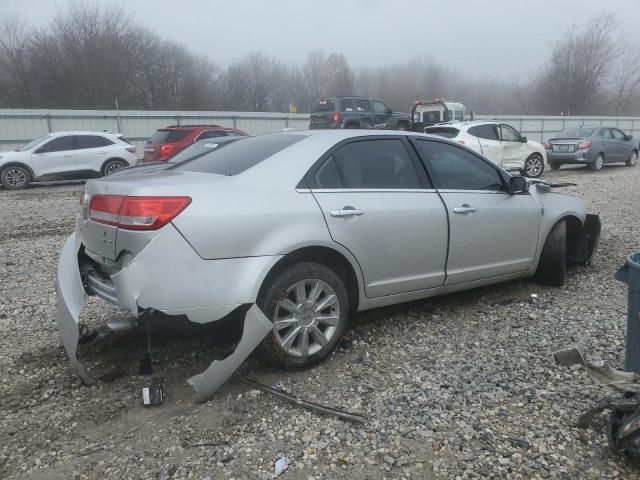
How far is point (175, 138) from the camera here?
15.5m

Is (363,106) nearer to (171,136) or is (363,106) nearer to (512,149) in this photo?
(512,149)

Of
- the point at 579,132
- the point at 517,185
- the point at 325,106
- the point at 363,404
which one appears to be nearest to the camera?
the point at 363,404

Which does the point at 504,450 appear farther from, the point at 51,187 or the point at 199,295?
the point at 51,187

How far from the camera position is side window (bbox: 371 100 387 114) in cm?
2172

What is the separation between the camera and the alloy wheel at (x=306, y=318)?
3.28 metres

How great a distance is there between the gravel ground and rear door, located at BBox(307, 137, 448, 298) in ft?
1.72

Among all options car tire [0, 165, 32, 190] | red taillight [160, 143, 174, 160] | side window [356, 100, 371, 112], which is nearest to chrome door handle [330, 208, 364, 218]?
red taillight [160, 143, 174, 160]

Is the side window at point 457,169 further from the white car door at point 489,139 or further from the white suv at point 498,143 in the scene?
the white car door at point 489,139

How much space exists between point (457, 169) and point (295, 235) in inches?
71.4

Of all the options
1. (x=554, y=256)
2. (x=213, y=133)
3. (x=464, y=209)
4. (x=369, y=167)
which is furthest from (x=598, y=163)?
(x=369, y=167)

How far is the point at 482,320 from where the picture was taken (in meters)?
4.30

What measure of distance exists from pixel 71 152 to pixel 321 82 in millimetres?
45283

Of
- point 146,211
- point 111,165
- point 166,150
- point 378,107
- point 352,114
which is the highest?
point 378,107

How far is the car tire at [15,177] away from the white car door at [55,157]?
0.28 m
